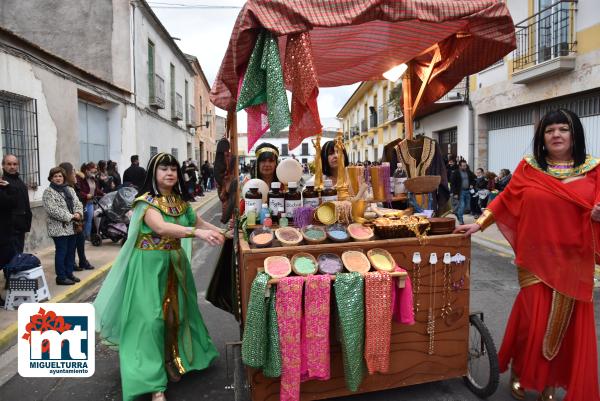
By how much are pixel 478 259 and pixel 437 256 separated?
5303 mm

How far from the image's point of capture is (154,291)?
130 inches

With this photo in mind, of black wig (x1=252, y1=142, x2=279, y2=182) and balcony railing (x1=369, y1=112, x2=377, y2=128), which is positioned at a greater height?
balcony railing (x1=369, y1=112, x2=377, y2=128)

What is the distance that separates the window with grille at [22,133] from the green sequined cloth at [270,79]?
6192 millimetres

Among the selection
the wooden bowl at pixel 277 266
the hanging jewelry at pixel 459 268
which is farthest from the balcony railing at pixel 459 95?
the wooden bowl at pixel 277 266

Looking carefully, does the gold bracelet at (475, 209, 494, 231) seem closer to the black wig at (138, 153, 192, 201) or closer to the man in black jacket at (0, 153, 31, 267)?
the black wig at (138, 153, 192, 201)

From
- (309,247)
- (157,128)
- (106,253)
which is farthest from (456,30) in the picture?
(157,128)

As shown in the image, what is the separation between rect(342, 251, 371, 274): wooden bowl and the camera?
2809mm

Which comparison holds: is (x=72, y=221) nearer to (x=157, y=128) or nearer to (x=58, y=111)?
(x=58, y=111)

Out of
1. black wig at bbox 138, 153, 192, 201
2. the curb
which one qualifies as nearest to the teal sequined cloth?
black wig at bbox 138, 153, 192, 201

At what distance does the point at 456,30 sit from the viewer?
357 centimetres

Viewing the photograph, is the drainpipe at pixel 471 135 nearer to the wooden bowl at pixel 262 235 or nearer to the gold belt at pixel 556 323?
the gold belt at pixel 556 323

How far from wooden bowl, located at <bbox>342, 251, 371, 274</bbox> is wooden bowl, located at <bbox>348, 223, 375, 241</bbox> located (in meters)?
0.11

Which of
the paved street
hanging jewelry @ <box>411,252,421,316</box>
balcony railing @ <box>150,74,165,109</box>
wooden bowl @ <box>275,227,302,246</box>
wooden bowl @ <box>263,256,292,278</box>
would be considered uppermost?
balcony railing @ <box>150,74,165,109</box>

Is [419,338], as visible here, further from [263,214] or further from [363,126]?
[363,126]
